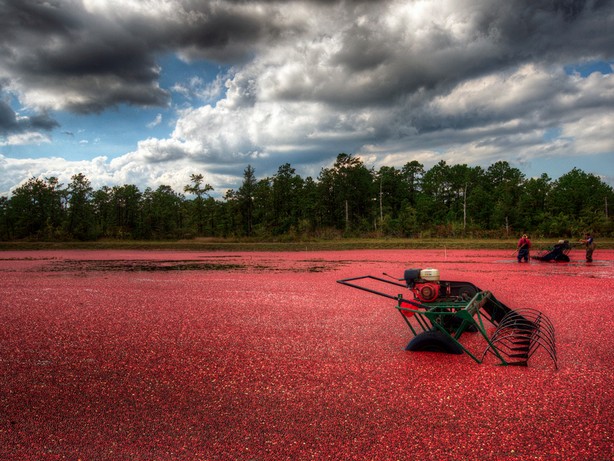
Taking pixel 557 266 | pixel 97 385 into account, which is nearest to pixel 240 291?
pixel 97 385

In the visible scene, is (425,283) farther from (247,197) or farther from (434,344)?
(247,197)

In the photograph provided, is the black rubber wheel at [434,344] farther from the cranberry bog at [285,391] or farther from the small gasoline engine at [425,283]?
the small gasoline engine at [425,283]

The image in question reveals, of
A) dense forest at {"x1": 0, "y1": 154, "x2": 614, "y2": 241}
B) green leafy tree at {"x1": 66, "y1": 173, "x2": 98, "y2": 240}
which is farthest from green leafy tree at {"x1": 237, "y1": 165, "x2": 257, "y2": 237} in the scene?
green leafy tree at {"x1": 66, "y1": 173, "x2": 98, "y2": 240}

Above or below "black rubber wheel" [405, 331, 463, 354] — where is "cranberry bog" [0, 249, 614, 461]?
below

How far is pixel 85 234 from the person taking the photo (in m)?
60.3

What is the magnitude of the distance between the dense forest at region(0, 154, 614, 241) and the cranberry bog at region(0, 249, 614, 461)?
45.5 metres

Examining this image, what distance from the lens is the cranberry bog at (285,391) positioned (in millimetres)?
3566

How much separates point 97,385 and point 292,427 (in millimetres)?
2956

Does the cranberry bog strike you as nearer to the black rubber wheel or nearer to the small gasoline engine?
the black rubber wheel

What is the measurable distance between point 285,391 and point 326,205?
71318 millimetres

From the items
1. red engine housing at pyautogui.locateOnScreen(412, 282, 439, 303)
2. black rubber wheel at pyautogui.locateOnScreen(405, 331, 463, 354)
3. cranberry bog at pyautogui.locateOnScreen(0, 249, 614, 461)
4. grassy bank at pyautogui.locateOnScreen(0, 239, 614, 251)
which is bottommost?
grassy bank at pyautogui.locateOnScreen(0, 239, 614, 251)

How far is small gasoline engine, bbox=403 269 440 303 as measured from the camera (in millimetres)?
5973

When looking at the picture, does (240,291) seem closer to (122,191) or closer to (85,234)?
(85,234)

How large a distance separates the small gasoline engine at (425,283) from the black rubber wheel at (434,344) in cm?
56
